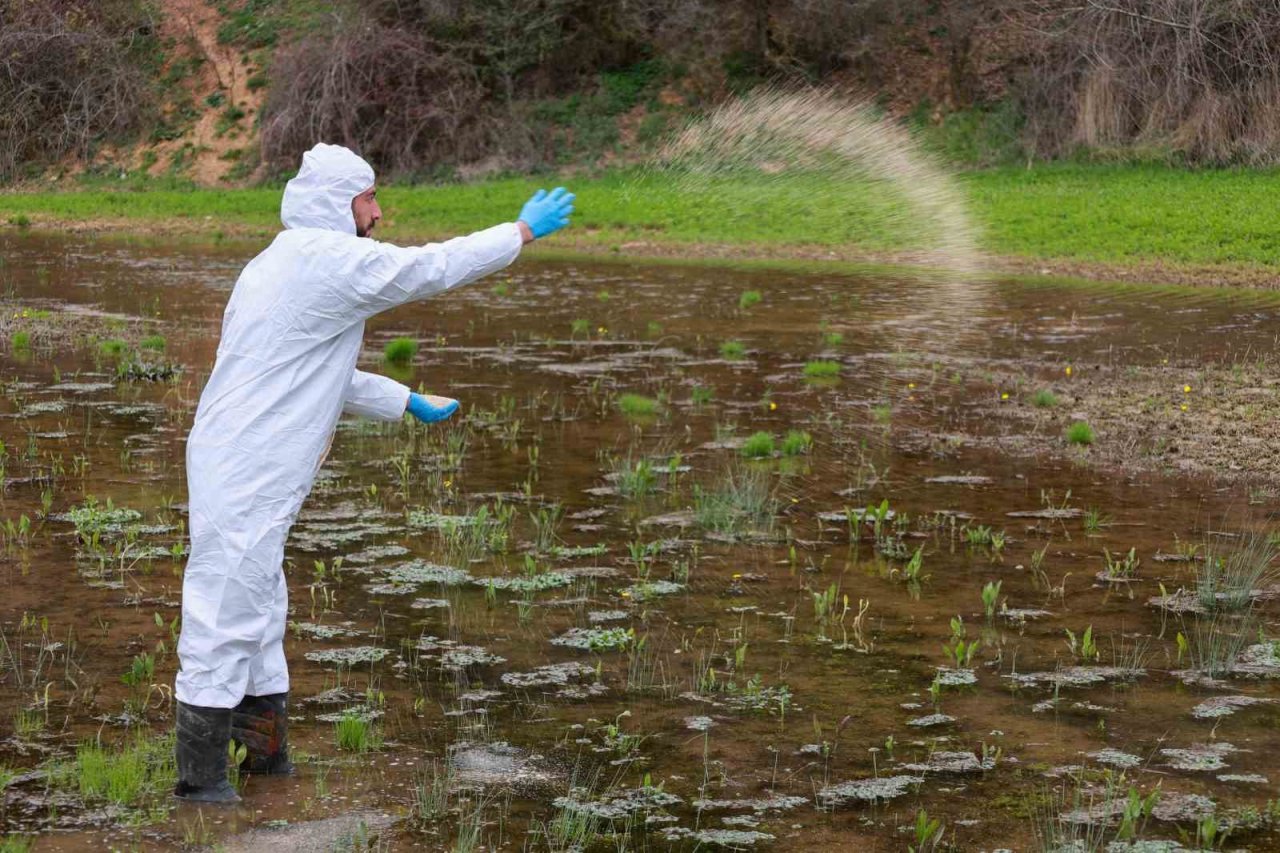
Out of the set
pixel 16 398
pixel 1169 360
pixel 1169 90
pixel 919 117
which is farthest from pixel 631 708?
pixel 919 117

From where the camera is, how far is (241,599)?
5.06 meters

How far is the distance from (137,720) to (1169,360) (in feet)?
35.4

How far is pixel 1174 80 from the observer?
25.6 meters

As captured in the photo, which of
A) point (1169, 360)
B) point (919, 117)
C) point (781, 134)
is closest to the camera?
point (1169, 360)

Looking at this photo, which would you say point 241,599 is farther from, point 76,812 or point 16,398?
point 16,398

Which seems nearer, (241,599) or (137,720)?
(241,599)

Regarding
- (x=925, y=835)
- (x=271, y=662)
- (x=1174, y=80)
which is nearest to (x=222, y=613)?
(x=271, y=662)

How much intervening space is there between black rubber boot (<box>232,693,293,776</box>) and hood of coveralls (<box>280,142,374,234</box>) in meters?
1.57

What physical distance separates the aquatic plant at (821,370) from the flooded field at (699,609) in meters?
0.03

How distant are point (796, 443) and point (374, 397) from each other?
5415 mm

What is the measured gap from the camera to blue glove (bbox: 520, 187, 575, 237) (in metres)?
5.71

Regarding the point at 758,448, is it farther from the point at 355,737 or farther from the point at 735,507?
the point at 355,737

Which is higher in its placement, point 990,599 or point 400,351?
point 400,351

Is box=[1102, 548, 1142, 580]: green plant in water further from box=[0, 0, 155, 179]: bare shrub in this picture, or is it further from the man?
box=[0, 0, 155, 179]: bare shrub
